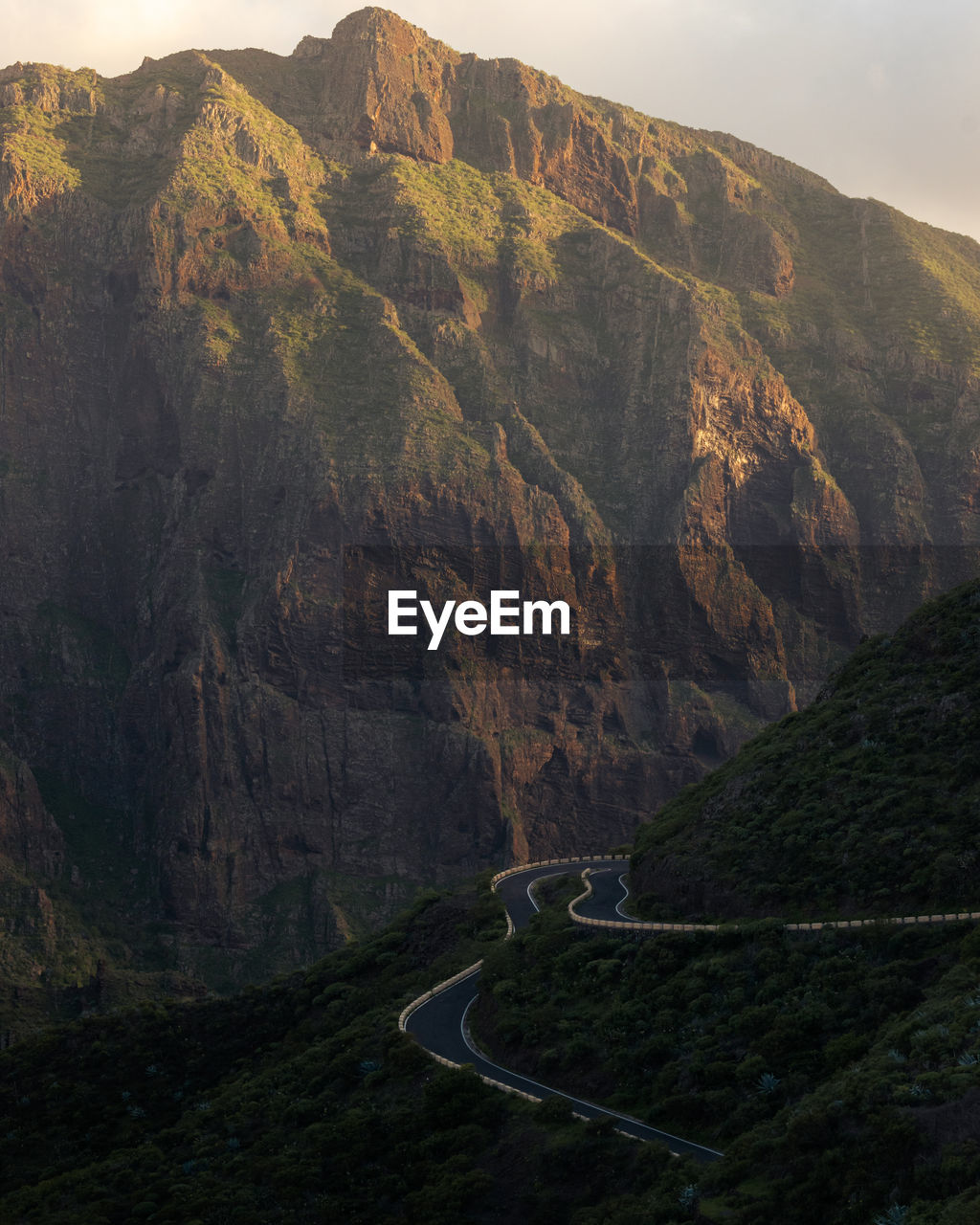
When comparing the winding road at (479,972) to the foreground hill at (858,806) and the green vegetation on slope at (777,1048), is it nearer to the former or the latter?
the green vegetation on slope at (777,1048)

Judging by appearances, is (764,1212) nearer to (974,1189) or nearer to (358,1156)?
(974,1189)

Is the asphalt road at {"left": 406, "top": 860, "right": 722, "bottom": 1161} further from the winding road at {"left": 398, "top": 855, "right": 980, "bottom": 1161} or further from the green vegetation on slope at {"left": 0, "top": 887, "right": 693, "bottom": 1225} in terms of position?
the green vegetation on slope at {"left": 0, "top": 887, "right": 693, "bottom": 1225}

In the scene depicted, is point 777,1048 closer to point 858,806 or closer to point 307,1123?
point 858,806

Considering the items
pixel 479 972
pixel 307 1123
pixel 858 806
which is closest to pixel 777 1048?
pixel 858 806

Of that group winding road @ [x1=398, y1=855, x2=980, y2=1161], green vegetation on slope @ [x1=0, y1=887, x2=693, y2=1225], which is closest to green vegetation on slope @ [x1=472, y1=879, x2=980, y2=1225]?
winding road @ [x1=398, y1=855, x2=980, y2=1161]

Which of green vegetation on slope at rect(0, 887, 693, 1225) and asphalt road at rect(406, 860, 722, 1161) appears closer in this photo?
green vegetation on slope at rect(0, 887, 693, 1225)

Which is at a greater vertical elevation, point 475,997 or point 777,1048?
point 777,1048
